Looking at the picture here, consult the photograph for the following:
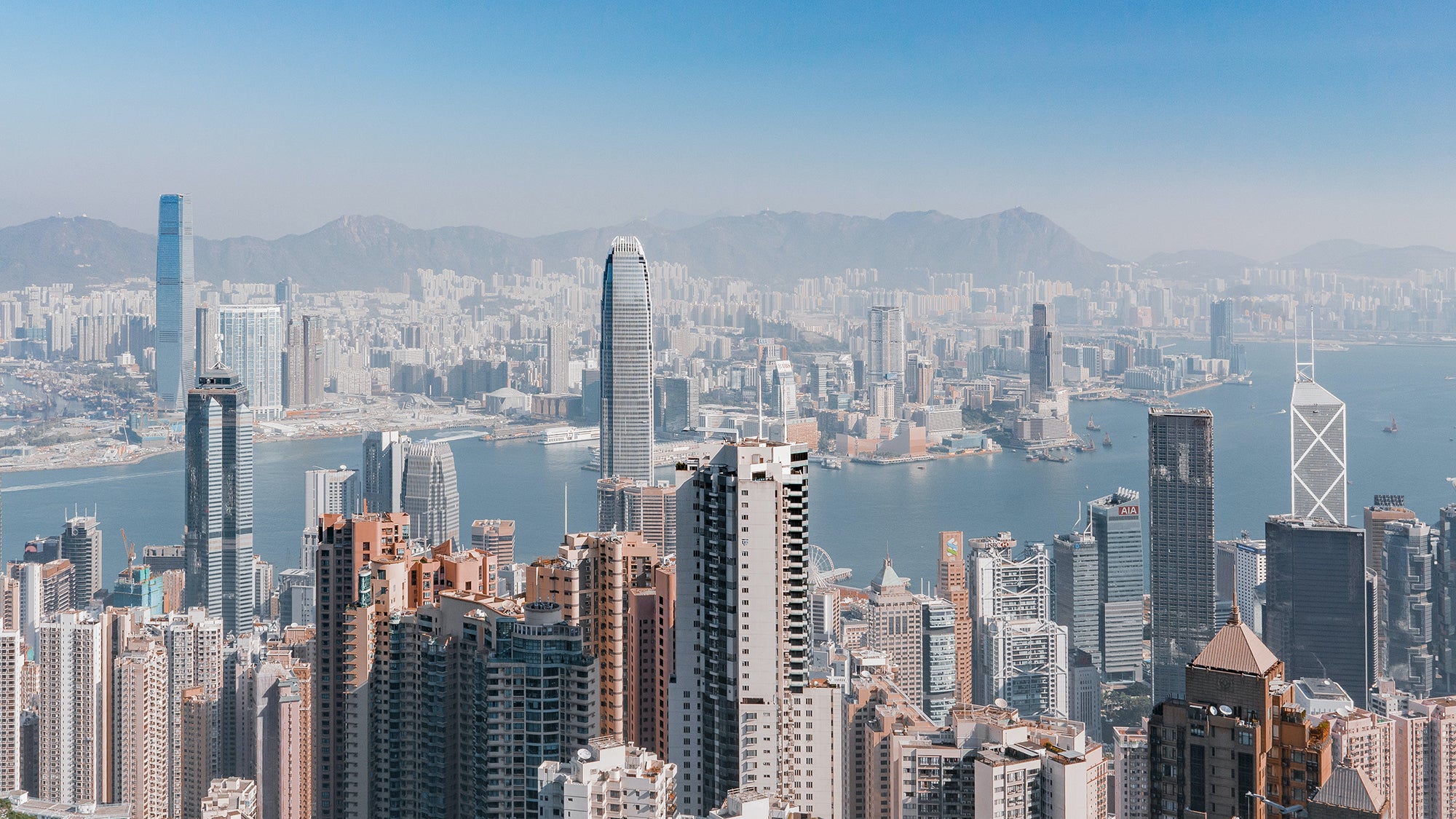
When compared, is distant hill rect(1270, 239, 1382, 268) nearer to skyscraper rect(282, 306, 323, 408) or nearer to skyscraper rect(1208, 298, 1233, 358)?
skyscraper rect(1208, 298, 1233, 358)

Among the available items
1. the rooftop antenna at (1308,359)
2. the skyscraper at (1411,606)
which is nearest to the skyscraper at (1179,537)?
the skyscraper at (1411,606)

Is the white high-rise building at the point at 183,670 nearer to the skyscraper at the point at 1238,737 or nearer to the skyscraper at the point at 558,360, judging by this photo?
the skyscraper at the point at 1238,737

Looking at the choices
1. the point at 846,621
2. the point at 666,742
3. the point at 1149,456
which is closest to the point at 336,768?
the point at 666,742

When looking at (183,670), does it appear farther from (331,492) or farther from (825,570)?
(331,492)

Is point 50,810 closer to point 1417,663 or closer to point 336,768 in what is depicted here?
point 336,768

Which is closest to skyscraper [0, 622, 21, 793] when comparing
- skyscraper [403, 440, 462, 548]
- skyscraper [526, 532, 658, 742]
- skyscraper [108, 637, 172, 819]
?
skyscraper [108, 637, 172, 819]

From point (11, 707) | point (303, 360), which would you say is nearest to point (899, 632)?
point (11, 707)

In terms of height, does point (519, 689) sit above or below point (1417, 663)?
above
